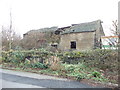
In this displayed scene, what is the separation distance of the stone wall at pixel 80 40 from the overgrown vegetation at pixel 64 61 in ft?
28.6

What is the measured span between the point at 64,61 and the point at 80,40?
388 inches

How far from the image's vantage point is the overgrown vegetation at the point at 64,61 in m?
6.70

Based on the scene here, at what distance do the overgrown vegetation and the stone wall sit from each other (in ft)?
28.6

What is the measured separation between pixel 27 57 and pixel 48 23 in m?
21.7

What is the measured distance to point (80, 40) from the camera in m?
18.0

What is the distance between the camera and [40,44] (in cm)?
1814

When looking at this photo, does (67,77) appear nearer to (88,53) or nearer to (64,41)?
(88,53)

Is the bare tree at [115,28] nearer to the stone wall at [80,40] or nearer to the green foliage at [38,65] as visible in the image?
the green foliage at [38,65]

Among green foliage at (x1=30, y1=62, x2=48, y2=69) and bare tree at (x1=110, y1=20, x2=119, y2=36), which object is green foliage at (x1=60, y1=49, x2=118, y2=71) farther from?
bare tree at (x1=110, y1=20, x2=119, y2=36)

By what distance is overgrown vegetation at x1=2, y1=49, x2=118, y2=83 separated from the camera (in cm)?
670

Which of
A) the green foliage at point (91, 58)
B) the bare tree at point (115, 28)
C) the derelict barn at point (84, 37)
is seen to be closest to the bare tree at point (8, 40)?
the derelict barn at point (84, 37)

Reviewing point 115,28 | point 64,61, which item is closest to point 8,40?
point 64,61

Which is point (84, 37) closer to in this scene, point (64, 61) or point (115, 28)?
point (64, 61)

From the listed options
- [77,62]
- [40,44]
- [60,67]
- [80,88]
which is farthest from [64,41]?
[80,88]
